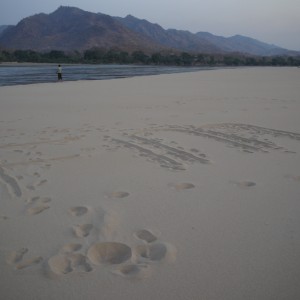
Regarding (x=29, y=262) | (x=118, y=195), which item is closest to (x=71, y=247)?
(x=29, y=262)

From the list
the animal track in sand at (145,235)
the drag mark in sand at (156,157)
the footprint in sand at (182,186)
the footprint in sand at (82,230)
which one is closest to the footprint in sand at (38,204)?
the footprint in sand at (82,230)

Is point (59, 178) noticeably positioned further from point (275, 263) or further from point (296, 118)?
point (296, 118)

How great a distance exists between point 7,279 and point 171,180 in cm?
196

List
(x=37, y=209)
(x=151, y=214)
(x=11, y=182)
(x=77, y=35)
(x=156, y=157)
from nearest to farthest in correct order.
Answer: (x=151, y=214)
(x=37, y=209)
(x=11, y=182)
(x=156, y=157)
(x=77, y=35)

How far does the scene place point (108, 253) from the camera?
217 cm

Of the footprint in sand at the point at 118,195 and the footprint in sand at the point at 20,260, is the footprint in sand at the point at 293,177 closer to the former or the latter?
the footprint in sand at the point at 118,195

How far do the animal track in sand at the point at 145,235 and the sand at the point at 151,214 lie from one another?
0.05ft

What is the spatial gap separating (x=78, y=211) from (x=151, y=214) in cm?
67

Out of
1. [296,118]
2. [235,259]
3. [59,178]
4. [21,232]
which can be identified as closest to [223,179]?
[235,259]

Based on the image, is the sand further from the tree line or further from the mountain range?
the mountain range

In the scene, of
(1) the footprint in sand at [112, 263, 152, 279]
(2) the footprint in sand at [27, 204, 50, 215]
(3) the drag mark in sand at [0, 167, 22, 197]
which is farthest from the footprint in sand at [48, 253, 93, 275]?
(3) the drag mark in sand at [0, 167, 22, 197]

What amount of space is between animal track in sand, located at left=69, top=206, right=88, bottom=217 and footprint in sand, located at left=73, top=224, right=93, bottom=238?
0.69ft

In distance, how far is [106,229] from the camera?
2447 mm

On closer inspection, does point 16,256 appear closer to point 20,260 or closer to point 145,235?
point 20,260
